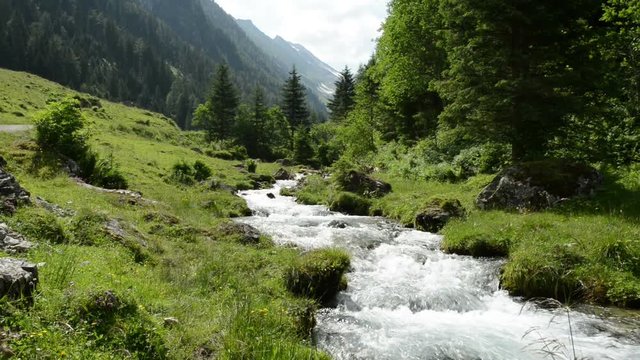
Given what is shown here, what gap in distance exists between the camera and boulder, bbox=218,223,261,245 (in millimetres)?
13688

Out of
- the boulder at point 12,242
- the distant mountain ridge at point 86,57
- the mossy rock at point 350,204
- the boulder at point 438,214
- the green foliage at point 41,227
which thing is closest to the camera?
the boulder at point 12,242

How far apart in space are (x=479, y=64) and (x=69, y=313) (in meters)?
17.5

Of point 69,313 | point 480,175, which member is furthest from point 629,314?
point 480,175

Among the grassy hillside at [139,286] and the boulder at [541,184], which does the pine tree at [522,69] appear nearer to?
the boulder at [541,184]

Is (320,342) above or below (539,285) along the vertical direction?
below

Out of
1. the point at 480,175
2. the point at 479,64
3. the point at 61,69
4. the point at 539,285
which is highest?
the point at 479,64

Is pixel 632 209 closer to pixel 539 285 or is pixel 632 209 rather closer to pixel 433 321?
pixel 539 285

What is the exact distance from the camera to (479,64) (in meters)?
18.5

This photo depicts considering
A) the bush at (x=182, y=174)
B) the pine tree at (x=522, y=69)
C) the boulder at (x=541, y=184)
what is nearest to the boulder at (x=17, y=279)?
the boulder at (x=541, y=184)

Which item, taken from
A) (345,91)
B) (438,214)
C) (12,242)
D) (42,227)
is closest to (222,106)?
(345,91)

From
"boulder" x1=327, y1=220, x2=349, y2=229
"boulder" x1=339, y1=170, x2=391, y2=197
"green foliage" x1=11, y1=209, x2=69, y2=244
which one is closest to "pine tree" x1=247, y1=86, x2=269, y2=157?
"boulder" x1=339, y1=170, x2=391, y2=197

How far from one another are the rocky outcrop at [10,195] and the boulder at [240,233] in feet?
18.1

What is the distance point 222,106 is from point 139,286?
2883 inches

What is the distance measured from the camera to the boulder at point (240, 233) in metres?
13.7
